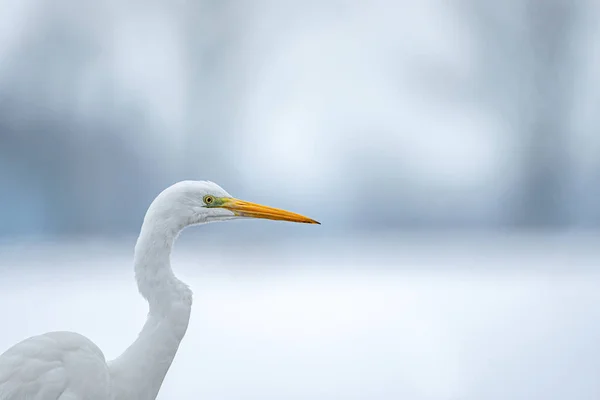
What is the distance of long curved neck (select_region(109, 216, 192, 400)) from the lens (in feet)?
4.15

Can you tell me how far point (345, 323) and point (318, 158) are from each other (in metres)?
1.57

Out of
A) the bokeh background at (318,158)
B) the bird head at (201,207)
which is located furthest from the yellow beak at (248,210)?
the bokeh background at (318,158)

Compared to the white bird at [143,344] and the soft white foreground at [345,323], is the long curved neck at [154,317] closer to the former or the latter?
the white bird at [143,344]

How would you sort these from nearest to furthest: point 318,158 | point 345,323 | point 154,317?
point 154,317
point 345,323
point 318,158

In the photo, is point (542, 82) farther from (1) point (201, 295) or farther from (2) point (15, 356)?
(2) point (15, 356)

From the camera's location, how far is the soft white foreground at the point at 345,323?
2.51 m

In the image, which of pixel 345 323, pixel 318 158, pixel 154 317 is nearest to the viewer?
pixel 154 317

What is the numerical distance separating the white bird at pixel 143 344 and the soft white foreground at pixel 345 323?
1.12 m

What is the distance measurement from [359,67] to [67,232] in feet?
7.70

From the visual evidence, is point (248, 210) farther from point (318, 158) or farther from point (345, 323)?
point (318, 158)

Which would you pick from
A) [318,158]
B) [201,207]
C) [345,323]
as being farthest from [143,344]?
[318,158]

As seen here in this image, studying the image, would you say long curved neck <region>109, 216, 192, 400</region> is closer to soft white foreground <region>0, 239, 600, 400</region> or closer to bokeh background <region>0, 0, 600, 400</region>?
soft white foreground <region>0, 239, 600, 400</region>

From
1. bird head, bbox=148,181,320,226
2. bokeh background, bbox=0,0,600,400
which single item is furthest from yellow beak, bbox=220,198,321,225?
bokeh background, bbox=0,0,600,400

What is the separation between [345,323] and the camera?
335cm
